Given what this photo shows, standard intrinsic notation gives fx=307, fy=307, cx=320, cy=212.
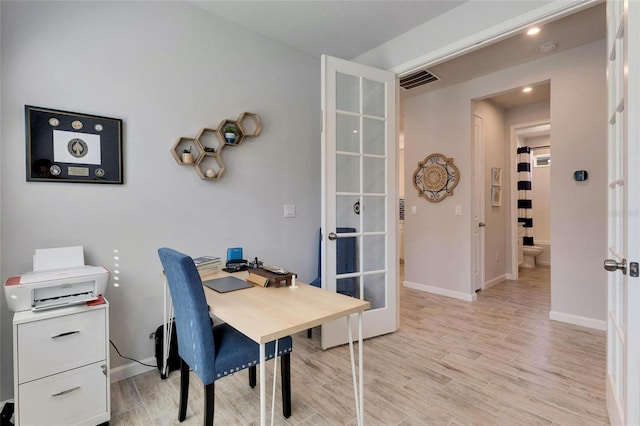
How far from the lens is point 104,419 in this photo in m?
1.63

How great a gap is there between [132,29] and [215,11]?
0.66 meters

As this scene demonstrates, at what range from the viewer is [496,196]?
4625mm

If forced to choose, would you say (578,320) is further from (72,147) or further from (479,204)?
(72,147)

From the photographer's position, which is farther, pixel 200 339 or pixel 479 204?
pixel 479 204

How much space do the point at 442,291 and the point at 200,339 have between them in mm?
3486

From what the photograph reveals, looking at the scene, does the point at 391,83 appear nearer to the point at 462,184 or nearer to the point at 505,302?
the point at 462,184

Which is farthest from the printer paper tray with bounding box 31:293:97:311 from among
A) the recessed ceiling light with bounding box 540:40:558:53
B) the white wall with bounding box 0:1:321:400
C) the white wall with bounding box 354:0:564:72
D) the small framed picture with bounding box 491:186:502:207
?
the small framed picture with bounding box 491:186:502:207

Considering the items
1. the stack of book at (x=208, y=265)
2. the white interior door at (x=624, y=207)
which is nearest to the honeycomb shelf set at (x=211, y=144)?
the stack of book at (x=208, y=265)

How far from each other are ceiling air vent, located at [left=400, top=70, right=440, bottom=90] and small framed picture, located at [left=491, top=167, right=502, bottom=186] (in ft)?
5.71

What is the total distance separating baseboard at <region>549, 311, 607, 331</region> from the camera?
2.90 m

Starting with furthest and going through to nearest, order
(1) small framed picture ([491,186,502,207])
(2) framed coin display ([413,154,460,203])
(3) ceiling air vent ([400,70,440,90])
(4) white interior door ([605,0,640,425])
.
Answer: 1. (1) small framed picture ([491,186,502,207])
2. (2) framed coin display ([413,154,460,203])
3. (3) ceiling air vent ([400,70,440,90])
4. (4) white interior door ([605,0,640,425])

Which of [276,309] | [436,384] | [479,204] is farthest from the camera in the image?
[479,204]

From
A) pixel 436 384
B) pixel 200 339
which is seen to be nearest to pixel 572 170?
pixel 436 384

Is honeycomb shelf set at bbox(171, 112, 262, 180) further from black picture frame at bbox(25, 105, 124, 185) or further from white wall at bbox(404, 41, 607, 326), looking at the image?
white wall at bbox(404, 41, 607, 326)
